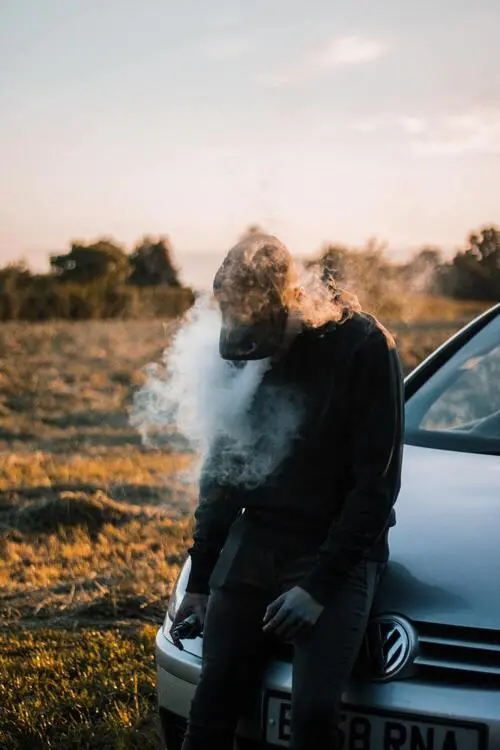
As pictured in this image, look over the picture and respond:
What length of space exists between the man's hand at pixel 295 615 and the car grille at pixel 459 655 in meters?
0.24

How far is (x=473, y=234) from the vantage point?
3994mm

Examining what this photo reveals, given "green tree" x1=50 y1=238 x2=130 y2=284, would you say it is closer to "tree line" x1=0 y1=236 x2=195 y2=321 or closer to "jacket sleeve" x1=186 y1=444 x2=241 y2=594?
"tree line" x1=0 y1=236 x2=195 y2=321

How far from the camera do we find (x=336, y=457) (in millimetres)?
2576

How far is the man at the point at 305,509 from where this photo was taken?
2.42m

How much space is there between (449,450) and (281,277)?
1.21m

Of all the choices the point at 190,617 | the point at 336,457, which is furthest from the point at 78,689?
the point at 336,457

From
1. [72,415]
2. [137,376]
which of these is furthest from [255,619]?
[137,376]

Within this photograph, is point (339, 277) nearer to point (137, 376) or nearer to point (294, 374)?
point (294, 374)

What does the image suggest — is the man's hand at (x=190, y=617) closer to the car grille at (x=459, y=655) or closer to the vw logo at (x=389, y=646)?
the vw logo at (x=389, y=646)

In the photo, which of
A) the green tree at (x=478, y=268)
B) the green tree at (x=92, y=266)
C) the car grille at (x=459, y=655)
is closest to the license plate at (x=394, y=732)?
the car grille at (x=459, y=655)

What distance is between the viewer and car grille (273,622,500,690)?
2.38 metres

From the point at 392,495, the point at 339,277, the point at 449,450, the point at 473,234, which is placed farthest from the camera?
the point at 473,234

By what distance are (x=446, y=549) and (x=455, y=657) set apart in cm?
34

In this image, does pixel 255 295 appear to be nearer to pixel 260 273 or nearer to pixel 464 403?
pixel 260 273
